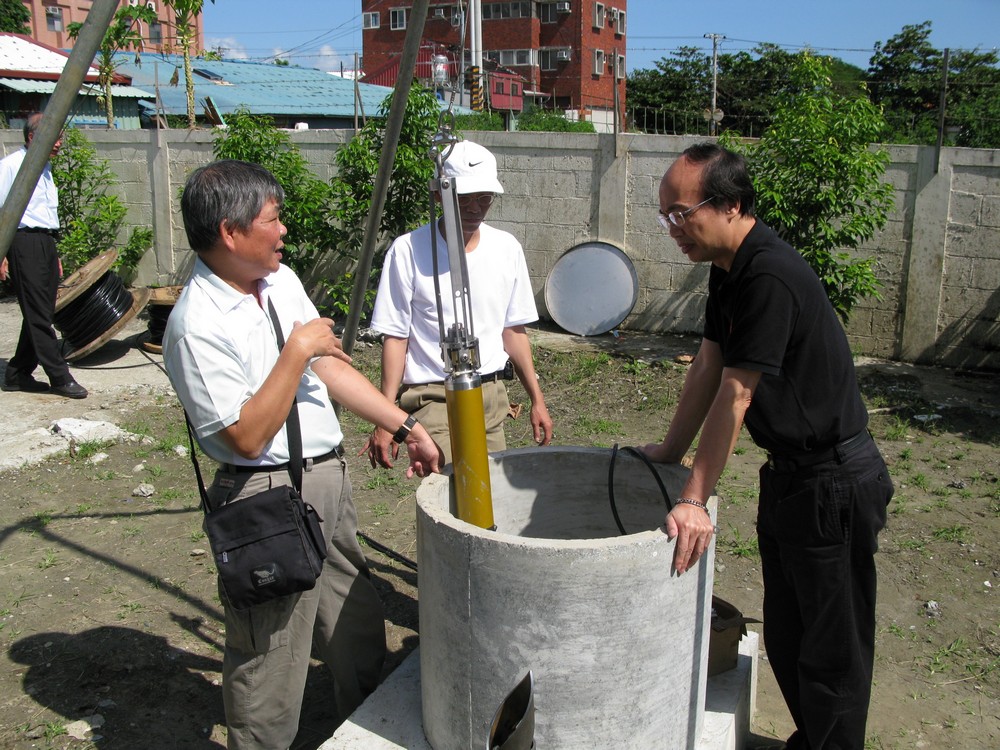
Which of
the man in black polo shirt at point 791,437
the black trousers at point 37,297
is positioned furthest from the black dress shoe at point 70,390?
the man in black polo shirt at point 791,437

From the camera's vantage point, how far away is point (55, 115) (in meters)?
2.18

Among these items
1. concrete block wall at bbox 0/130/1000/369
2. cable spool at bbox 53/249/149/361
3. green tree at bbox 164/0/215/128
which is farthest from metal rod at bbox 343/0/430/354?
green tree at bbox 164/0/215/128

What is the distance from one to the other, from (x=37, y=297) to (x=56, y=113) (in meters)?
5.41

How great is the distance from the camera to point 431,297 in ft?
11.0

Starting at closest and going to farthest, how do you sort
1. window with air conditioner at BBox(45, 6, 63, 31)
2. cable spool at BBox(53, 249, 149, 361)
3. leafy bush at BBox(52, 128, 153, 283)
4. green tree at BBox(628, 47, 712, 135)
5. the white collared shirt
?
the white collared shirt, cable spool at BBox(53, 249, 149, 361), leafy bush at BBox(52, 128, 153, 283), green tree at BBox(628, 47, 712, 135), window with air conditioner at BBox(45, 6, 63, 31)

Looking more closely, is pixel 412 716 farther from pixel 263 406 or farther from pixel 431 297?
pixel 431 297

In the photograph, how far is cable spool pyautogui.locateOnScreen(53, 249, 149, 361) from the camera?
772 cm

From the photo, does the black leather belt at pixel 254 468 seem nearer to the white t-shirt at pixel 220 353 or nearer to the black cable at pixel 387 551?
the white t-shirt at pixel 220 353

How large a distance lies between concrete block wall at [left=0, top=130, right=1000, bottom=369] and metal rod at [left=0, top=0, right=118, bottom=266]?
669 cm

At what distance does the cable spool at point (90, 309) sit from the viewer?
25.3 feet

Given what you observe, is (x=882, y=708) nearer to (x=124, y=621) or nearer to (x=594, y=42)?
(x=124, y=621)

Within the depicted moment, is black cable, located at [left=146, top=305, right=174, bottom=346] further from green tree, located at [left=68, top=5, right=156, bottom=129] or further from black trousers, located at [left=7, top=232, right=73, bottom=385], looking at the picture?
green tree, located at [left=68, top=5, right=156, bottom=129]

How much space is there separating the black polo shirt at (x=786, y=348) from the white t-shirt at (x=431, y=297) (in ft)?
3.64

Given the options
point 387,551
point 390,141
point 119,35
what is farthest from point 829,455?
point 119,35
